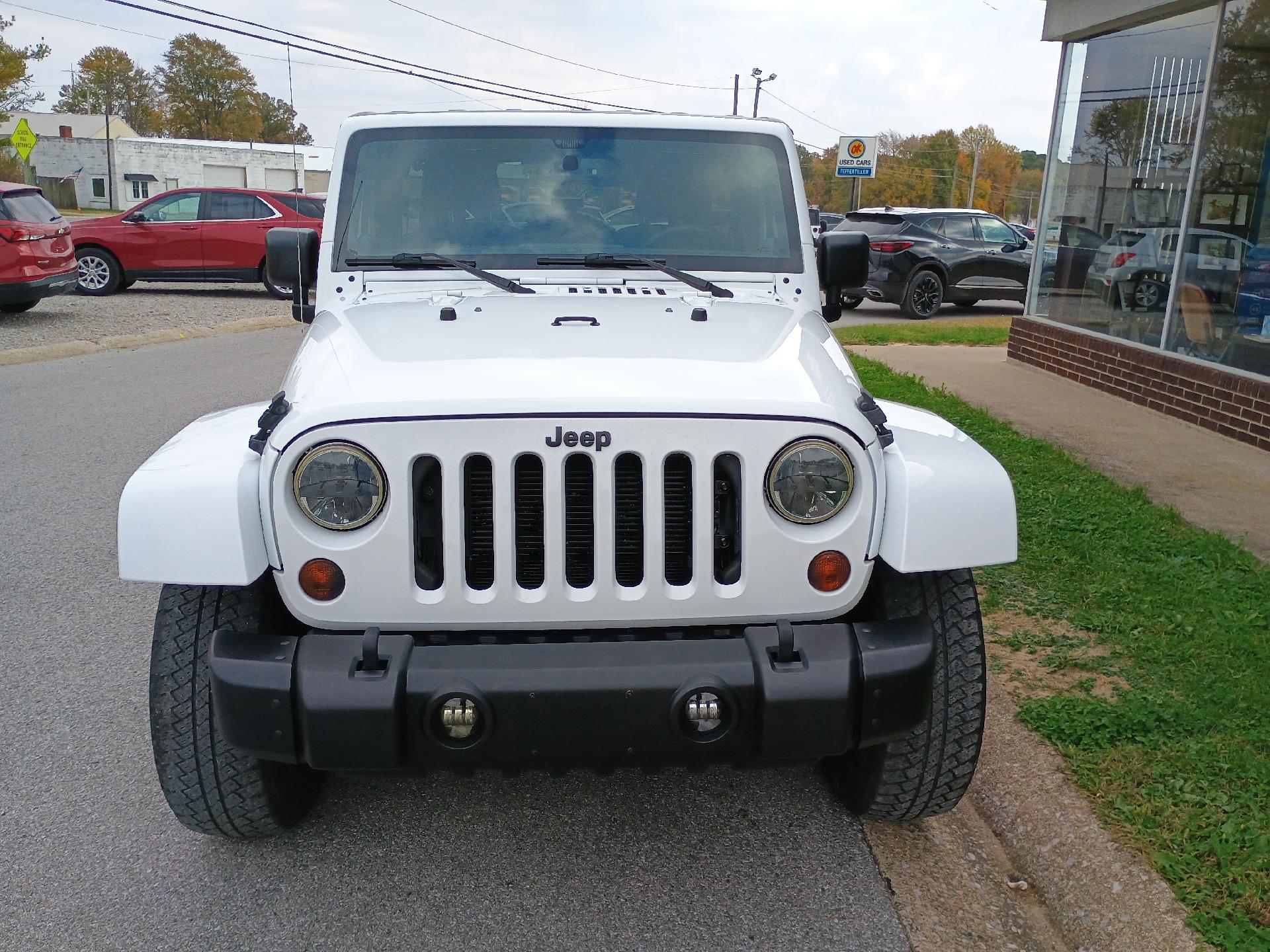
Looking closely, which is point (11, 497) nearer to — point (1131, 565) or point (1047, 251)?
point (1131, 565)

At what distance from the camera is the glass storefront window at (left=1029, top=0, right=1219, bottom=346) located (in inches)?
355

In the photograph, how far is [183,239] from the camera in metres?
17.1

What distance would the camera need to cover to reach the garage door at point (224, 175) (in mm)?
65688

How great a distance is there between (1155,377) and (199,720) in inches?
316

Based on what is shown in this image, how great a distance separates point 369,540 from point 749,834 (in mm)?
1391

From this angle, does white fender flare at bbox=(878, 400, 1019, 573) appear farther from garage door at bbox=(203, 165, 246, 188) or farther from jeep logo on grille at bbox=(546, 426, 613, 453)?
garage door at bbox=(203, 165, 246, 188)

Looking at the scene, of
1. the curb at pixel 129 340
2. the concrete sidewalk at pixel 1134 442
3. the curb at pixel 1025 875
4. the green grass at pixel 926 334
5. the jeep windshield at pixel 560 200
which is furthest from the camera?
the green grass at pixel 926 334

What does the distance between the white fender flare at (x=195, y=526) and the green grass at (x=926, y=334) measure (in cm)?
1133

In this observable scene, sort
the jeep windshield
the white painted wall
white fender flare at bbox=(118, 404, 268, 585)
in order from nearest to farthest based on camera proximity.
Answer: white fender flare at bbox=(118, 404, 268, 585) → the jeep windshield → the white painted wall

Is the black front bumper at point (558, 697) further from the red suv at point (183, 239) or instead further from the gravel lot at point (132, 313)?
the red suv at point (183, 239)

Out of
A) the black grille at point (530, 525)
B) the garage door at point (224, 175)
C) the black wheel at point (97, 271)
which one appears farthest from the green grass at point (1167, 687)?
the garage door at point (224, 175)

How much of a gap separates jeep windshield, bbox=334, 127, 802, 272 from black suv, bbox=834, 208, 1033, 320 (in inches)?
499

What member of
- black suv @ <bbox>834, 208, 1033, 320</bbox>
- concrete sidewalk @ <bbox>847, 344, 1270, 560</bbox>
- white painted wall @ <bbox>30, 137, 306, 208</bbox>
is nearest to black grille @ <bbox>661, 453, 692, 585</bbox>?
concrete sidewalk @ <bbox>847, 344, 1270, 560</bbox>

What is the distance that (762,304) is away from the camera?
364cm
